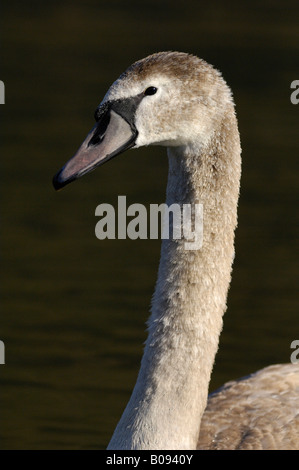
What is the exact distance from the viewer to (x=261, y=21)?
1532 cm

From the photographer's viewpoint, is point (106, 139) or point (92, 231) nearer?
point (106, 139)

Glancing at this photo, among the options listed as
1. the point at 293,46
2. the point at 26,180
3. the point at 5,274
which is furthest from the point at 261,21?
the point at 5,274

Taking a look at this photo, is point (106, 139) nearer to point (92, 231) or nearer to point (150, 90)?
point (150, 90)

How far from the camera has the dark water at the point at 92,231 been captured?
7.77 metres

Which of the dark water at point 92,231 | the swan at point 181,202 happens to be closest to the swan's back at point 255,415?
the swan at point 181,202

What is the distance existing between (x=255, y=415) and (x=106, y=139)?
1.57 metres

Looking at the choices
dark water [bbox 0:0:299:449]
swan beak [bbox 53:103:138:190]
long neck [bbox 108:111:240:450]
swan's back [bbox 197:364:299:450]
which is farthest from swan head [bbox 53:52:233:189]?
dark water [bbox 0:0:299:449]

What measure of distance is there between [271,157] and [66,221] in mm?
2289

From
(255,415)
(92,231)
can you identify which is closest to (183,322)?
(255,415)

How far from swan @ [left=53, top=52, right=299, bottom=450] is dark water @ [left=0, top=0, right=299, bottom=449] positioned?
1632 millimetres

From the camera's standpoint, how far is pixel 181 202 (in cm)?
552

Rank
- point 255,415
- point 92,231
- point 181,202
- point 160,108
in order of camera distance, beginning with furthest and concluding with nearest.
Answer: point 92,231, point 255,415, point 181,202, point 160,108
